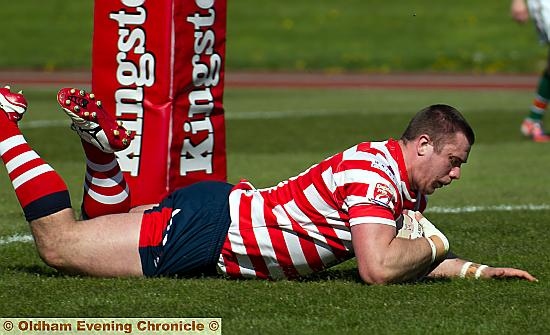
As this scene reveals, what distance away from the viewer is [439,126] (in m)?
6.03

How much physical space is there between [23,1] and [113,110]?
101 ft

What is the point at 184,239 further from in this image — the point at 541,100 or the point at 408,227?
the point at 541,100

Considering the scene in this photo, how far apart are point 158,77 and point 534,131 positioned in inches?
270

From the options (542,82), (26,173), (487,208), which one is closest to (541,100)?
(542,82)

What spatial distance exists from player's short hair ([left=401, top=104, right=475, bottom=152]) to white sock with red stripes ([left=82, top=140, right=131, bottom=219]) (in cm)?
172

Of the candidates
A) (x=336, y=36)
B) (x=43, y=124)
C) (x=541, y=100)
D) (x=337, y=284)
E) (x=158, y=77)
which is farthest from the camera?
(x=336, y=36)

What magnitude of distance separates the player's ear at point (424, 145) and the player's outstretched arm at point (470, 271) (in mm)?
756

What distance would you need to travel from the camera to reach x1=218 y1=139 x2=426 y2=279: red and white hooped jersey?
5.93 metres

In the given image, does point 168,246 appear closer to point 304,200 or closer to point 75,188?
point 304,200

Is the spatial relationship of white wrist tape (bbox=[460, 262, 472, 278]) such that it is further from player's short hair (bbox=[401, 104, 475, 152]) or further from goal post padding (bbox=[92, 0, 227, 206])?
goal post padding (bbox=[92, 0, 227, 206])

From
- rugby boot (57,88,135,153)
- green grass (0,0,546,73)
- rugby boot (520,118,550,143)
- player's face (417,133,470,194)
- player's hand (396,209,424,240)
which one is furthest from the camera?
green grass (0,0,546,73)

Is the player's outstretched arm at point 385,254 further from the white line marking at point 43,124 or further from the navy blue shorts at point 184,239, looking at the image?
the white line marking at point 43,124

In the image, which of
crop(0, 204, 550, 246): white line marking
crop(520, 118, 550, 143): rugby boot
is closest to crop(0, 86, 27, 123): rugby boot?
crop(0, 204, 550, 246): white line marking

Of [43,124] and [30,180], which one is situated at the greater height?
[30,180]
